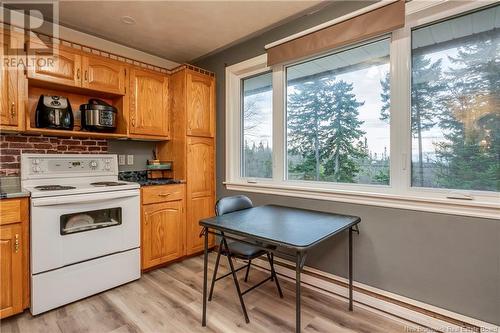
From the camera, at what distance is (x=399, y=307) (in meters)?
1.90

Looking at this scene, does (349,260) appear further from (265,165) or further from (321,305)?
(265,165)

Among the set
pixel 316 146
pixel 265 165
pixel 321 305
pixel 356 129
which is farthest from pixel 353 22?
pixel 321 305

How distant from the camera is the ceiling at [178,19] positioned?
2.27 meters

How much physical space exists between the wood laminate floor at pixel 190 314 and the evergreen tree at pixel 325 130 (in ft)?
3.61

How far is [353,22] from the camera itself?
2.07 meters

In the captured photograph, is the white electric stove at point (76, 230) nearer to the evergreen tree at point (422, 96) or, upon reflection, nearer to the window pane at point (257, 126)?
Answer: the window pane at point (257, 126)

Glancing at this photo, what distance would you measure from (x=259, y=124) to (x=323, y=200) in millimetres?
1228

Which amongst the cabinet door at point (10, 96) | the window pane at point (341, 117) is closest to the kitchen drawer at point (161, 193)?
the cabinet door at point (10, 96)

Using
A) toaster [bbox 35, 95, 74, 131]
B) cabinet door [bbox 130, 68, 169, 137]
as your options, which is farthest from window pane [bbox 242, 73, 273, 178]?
toaster [bbox 35, 95, 74, 131]

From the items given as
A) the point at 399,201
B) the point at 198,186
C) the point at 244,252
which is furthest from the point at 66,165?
the point at 399,201

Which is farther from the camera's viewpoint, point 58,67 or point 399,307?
point 58,67

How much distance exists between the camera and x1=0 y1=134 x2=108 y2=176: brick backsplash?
7.34ft

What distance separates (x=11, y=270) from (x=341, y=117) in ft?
9.46

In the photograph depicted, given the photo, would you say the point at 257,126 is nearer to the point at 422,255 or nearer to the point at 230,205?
the point at 230,205
